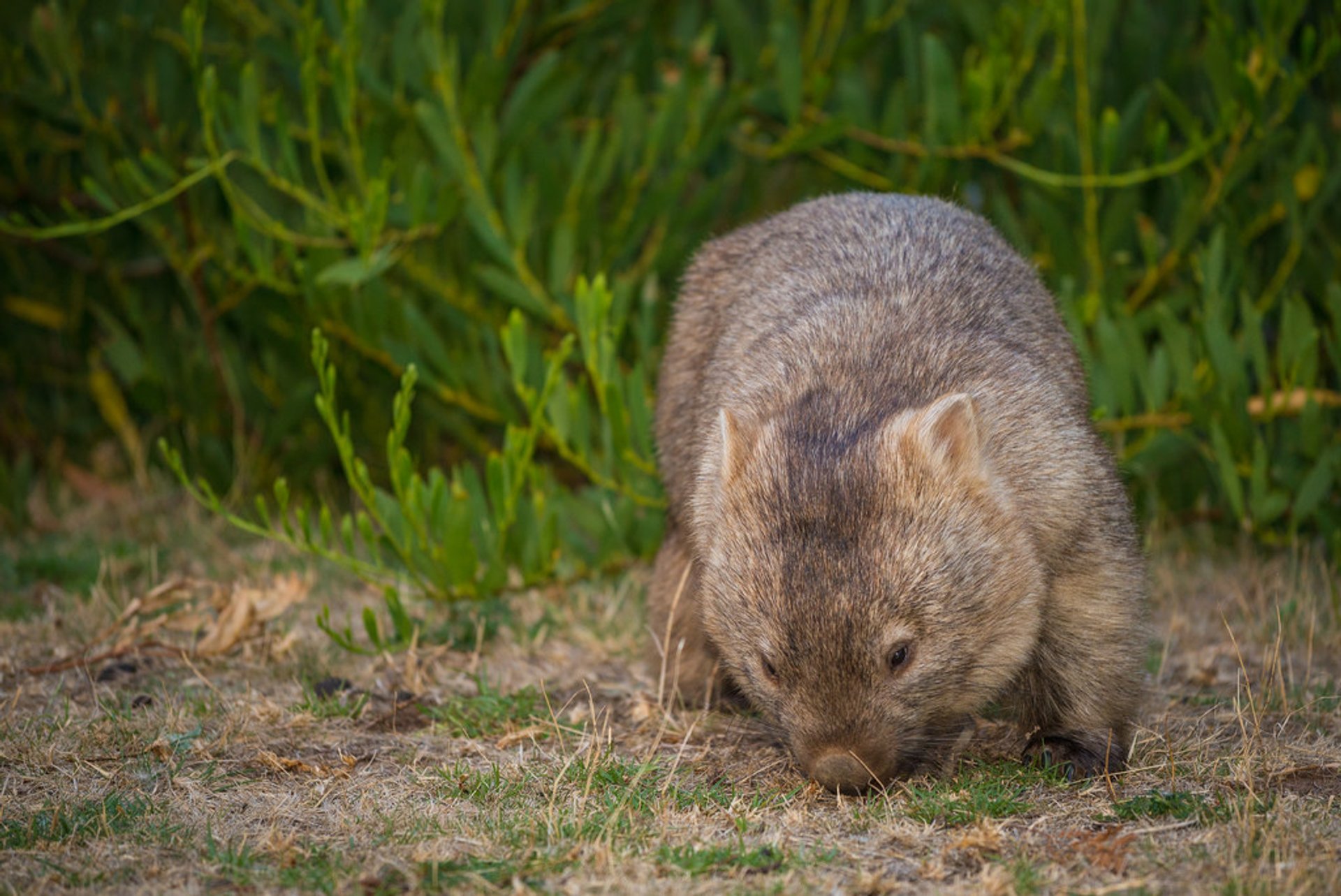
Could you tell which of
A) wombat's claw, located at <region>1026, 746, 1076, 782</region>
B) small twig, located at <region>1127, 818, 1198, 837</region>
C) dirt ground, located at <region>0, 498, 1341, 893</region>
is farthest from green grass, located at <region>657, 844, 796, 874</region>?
wombat's claw, located at <region>1026, 746, 1076, 782</region>

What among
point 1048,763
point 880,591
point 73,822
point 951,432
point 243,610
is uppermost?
Answer: point 951,432

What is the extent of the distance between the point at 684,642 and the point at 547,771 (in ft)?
2.73

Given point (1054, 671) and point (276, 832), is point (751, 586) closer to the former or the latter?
point (1054, 671)

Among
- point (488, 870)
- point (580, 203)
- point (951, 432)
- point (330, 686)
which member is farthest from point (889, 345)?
point (580, 203)

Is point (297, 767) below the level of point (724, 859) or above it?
below

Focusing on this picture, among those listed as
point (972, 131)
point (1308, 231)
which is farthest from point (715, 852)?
point (1308, 231)

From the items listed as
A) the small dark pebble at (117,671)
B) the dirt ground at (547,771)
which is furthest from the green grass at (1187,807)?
the small dark pebble at (117,671)

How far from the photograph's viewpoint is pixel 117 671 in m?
4.83

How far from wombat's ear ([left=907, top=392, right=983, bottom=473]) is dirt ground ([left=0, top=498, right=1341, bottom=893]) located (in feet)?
2.77

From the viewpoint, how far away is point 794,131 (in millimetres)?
6184

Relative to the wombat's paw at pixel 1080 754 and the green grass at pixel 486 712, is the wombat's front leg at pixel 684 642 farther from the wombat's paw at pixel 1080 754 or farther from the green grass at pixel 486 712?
the wombat's paw at pixel 1080 754

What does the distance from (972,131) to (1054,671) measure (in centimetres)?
279

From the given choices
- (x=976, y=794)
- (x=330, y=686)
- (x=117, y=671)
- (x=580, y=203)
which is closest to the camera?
(x=976, y=794)

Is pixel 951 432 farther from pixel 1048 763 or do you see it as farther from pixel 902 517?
pixel 1048 763
